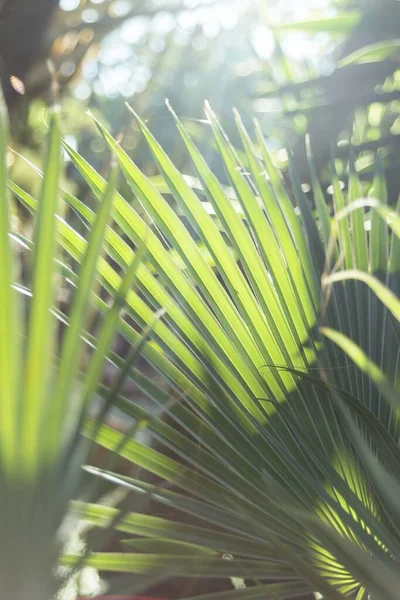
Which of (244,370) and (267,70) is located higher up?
(267,70)

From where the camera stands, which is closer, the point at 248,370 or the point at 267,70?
the point at 248,370

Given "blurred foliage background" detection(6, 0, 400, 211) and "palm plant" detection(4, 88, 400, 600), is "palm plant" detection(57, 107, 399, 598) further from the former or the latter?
"blurred foliage background" detection(6, 0, 400, 211)

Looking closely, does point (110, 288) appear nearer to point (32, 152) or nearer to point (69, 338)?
point (69, 338)

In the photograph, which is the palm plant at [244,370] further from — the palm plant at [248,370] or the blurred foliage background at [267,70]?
the blurred foliage background at [267,70]

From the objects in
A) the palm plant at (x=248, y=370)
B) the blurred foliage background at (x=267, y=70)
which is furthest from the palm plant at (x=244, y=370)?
the blurred foliage background at (x=267, y=70)

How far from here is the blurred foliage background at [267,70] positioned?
948mm

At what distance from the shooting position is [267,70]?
3.83 ft

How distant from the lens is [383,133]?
3.64 ft

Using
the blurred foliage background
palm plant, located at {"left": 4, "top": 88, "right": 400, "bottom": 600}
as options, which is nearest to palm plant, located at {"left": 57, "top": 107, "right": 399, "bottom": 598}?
palm plant, located at {"left": 4, "top": 88, "right": 400, "bottom": 600}

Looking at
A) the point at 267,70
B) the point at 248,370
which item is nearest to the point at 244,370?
the point at 248,370

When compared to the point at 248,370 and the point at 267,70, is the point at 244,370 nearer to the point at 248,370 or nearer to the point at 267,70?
the point at 248,370

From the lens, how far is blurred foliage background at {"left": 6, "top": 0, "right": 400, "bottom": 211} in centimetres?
95

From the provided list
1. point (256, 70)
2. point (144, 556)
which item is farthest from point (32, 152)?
point (144, 556)

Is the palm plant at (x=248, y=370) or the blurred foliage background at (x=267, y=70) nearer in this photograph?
the palm plant at (x=248, y=370)
